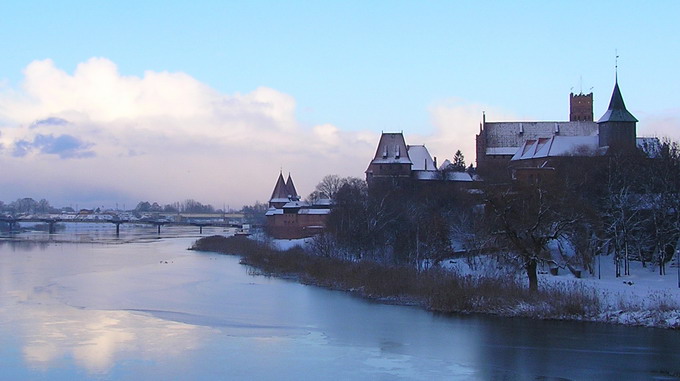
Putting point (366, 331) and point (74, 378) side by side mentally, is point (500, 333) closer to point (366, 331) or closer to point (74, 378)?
point (366, 331)

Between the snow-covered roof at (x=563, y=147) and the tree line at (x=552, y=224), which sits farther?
the snow-covered roof at (x=563, y=147)

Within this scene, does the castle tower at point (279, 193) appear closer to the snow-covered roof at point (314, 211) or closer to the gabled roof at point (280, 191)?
the gabled roof at point (280, 191)

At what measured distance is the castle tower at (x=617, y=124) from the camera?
130ft

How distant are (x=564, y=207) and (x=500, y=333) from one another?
6821 millimetres

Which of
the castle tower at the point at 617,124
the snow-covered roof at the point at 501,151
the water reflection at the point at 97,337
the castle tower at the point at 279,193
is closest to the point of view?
the water reflection at the point at 97,337

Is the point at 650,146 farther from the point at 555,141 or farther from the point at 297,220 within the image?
the point at 297,220

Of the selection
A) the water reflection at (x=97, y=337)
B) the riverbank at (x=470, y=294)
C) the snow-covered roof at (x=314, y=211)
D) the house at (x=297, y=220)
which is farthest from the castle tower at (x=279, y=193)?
the water reflection at (x=97, y=337)

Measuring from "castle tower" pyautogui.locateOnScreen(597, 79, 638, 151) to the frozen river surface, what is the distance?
22195mm

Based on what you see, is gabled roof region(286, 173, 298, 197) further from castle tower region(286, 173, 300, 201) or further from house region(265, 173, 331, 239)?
house region(265, 173, 331, 239)

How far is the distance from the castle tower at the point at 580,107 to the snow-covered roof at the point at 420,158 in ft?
53.6

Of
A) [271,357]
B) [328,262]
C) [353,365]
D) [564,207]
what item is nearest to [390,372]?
[353,365]

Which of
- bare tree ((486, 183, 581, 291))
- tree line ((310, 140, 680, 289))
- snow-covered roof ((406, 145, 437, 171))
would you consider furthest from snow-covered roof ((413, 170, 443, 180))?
bare tree ((486, 183, 581, 291))

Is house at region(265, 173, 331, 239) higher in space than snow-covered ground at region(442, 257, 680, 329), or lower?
higher

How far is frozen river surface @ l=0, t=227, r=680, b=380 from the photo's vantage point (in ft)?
42.4
